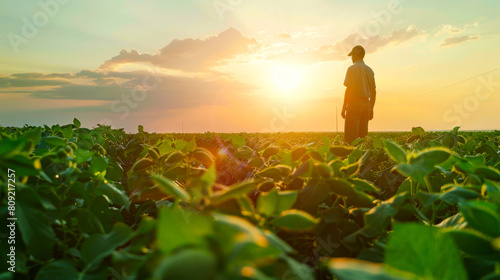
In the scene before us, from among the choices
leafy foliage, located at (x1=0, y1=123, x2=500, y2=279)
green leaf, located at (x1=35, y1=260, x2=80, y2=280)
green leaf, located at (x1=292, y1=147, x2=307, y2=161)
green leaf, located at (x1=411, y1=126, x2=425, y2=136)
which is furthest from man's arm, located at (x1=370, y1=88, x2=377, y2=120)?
green leaf, located at (x1=35, y1=260, x2=80, y2=280)

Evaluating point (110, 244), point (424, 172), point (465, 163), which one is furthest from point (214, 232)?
point (465, 163)

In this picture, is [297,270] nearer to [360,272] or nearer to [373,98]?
[360,272]

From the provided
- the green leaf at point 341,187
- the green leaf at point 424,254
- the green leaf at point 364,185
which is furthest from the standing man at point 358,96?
the green leaf at point 424,254

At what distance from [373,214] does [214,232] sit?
711mm

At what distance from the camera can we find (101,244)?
36.2 inches

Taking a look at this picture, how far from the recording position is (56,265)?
931mm

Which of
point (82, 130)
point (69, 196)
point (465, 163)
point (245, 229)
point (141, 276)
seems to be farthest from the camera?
point (82, 130)

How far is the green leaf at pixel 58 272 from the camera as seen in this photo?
90 cm

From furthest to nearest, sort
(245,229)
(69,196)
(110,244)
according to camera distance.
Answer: (69,196)
(110,244)
(245,229)

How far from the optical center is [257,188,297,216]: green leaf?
31.4 inches

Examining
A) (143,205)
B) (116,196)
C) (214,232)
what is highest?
(214,232)

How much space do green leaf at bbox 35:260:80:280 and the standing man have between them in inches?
373

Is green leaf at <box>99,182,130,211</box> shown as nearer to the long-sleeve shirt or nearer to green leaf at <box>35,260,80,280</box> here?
green leaf at <box>35,260,80,280</box>

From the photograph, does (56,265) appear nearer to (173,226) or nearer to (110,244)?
(110,244)
